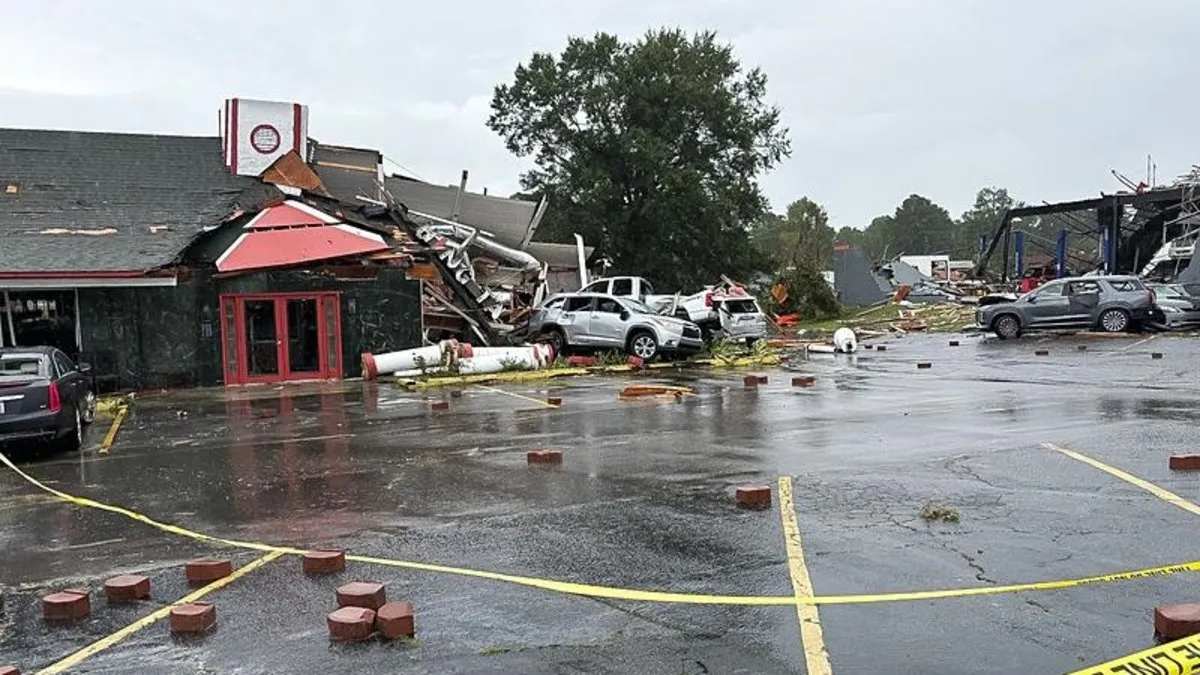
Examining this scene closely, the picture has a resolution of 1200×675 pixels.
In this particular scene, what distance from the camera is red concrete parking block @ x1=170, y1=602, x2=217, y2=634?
17.6 feet

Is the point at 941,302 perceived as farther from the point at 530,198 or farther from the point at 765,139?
the point at 530,198

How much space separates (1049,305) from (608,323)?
43.2ft

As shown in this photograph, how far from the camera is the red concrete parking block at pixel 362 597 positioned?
554 centimetres

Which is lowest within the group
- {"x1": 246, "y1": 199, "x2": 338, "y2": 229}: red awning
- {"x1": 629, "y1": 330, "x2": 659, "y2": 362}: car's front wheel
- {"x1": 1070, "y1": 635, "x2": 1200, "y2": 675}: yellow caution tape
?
{"x1": 1070, "y1": 635, "x2": 1200, "y2": 675}: yellow caution tape

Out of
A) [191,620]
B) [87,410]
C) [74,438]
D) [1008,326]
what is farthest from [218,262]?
[1008,326]

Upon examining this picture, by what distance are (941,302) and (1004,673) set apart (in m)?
46.7

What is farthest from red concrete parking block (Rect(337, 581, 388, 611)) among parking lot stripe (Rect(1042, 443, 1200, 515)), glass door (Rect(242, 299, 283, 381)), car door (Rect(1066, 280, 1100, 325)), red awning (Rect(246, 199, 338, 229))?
car door (Rect(1066, 280, 1100, 325))

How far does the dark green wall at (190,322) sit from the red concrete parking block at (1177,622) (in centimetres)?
2132

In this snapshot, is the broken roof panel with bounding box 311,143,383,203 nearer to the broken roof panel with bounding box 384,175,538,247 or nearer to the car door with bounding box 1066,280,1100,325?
the broken roof panel with bounding box 384,175,538,247

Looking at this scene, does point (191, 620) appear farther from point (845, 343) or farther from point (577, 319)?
point (845, 343)

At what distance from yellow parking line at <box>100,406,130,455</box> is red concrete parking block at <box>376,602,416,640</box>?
942 centimetres

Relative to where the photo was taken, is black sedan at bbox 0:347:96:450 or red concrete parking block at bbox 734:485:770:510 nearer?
red concrete parking block at bbox 734:485:770:510

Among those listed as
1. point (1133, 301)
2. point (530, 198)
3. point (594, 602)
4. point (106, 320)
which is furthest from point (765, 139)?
point (594, 602)

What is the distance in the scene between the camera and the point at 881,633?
16.4ft
